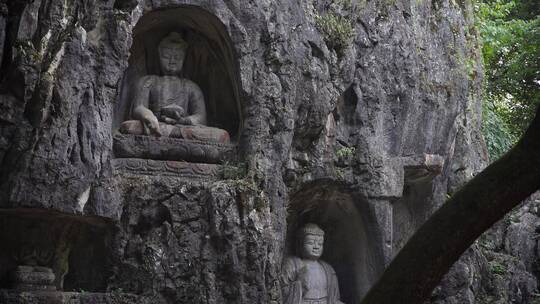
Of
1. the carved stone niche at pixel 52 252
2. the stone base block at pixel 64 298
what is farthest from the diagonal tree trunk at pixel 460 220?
the carved stone niche at pixel 52 252

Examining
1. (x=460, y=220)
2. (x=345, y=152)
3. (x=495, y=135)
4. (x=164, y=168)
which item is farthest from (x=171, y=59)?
(x=495, y=135)

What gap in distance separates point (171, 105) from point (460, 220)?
799 centimetres

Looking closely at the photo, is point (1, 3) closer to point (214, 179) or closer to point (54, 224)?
point (54, 224)

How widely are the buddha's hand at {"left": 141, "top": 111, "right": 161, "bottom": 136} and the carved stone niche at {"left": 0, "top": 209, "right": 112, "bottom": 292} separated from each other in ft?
4.89

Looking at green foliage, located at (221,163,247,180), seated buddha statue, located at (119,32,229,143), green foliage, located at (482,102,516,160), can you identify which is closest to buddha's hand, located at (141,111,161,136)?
seated buddha statue, located at (119,32,229,143)

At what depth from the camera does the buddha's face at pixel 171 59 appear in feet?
45.5

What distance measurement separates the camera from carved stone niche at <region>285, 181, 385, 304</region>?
14.3 meters

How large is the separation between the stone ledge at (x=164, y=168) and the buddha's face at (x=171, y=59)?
1765 millimetres

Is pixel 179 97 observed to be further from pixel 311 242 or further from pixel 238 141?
pixel 311 242

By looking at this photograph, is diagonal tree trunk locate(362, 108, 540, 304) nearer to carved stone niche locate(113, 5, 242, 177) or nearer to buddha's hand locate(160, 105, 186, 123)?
carved stone niche locate(113, 5, 242, 177)

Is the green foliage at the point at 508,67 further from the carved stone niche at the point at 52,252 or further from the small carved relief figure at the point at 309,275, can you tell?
the carved stone niche at the point at 52,252

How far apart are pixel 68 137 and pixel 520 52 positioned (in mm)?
13209

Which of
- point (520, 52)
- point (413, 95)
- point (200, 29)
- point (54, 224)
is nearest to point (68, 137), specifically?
point (54, 224)

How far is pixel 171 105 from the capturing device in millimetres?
13648
